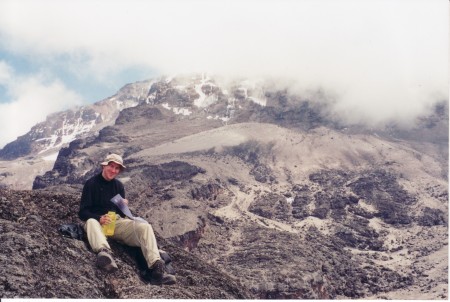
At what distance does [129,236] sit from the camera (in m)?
10.9

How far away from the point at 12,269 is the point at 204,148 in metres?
187

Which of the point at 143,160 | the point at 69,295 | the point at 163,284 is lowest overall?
the point at 143,160

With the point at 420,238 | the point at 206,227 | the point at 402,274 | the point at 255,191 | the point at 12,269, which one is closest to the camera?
the point at 12,269

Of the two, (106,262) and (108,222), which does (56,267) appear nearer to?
(106,262)

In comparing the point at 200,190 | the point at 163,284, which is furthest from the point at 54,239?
the point at 200,190

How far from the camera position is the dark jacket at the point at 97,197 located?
10.8 meters

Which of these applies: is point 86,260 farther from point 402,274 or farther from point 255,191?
point 255,191

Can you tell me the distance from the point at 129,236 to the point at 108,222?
63cm

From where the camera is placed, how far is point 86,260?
395 inches

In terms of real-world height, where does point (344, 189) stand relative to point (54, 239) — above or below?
below

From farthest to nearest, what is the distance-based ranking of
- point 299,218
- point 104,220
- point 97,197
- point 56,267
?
point 299,218, point 97,197, point 104,220, point 56,267

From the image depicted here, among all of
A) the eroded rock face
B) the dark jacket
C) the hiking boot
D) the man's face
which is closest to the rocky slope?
the eroded rock face

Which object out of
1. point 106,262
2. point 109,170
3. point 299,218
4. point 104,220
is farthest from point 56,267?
point 299,218

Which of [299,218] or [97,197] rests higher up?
[97,197]
